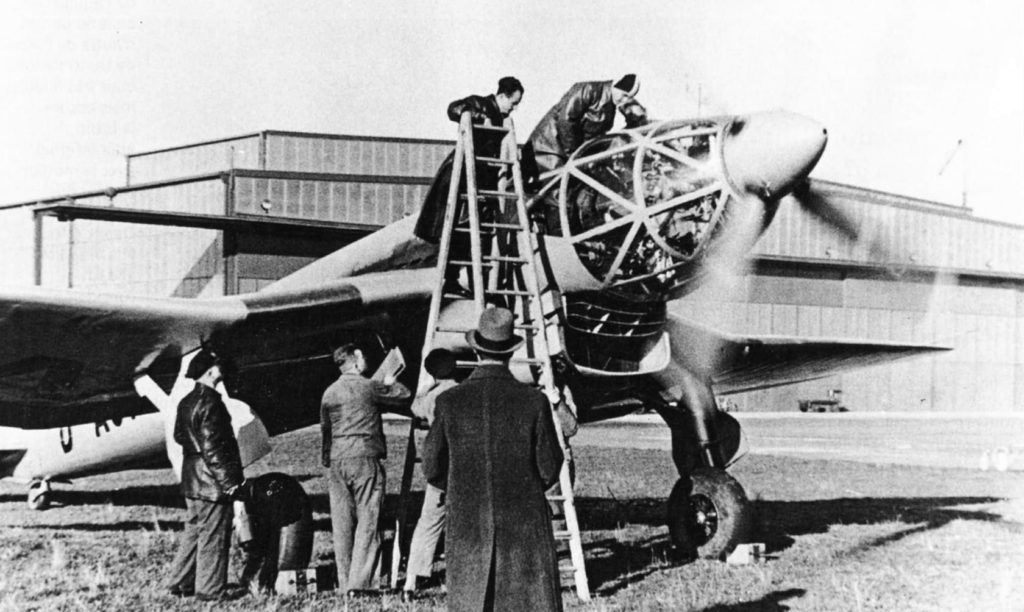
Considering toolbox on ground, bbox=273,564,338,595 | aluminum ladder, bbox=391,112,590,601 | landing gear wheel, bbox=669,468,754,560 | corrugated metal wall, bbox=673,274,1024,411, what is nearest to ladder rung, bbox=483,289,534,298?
aluminum ladder, bbox=391,112,590,601

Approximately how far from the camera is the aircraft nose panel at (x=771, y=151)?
6.95 m

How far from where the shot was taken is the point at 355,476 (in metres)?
7.56

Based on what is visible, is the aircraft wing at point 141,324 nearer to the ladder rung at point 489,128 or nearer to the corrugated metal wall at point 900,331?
the ladder rung at point 489,128

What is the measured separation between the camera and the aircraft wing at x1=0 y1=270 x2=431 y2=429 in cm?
800

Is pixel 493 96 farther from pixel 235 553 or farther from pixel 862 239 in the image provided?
pixel 235 553

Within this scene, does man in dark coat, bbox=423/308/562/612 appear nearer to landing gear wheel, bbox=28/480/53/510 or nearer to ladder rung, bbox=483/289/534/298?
ladder rung, bbox=483/289/534/298

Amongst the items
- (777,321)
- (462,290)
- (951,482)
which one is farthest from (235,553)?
(777,321)

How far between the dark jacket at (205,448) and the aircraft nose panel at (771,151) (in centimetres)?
424

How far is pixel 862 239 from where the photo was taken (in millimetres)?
8539

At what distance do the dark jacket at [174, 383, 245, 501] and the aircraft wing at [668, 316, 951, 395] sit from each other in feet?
15.7

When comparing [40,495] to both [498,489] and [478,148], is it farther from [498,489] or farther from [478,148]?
[498,489]

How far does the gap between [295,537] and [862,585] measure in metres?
4.52

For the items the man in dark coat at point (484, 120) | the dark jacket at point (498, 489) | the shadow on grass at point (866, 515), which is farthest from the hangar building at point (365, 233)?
the dark jacket at point (498, 489)

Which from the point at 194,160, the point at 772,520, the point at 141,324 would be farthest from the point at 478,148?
the point at 194,160
